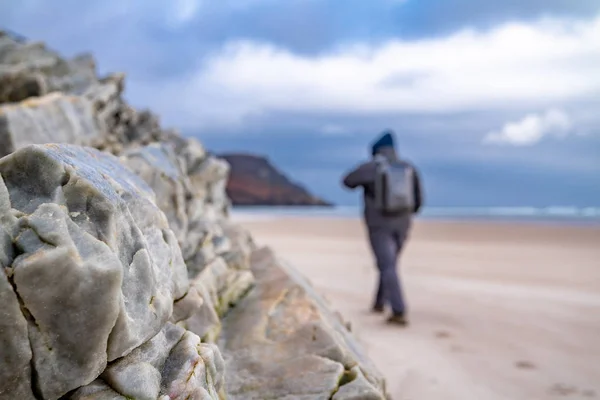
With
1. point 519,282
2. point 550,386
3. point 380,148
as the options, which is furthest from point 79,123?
point 519,282

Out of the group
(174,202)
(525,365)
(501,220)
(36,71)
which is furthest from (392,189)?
(501,220)

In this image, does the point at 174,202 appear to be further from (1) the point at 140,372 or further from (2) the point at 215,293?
(1) the point at 140,372

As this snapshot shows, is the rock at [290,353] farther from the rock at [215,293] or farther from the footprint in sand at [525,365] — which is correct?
the footprint in sand at [525,365]

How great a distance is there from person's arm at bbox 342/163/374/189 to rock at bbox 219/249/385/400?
13.0ft

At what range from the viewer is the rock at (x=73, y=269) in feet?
7.23

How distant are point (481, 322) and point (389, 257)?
1745mm

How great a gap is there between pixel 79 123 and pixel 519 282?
9.94 metres

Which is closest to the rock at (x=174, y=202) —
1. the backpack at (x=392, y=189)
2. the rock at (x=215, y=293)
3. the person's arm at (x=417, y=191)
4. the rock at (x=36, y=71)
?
the rock at (x=215, y=293)

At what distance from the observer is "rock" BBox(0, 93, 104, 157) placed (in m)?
6.87

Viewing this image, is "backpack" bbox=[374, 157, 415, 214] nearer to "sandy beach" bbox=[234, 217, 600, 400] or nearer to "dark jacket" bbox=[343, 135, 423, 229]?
"dark jacket" bbox=[343, 135, 423, 229]

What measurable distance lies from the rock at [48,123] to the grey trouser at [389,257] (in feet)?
16.2

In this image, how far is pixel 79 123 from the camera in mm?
8922

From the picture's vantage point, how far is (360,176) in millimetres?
8758

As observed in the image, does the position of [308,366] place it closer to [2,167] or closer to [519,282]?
[2,167]
